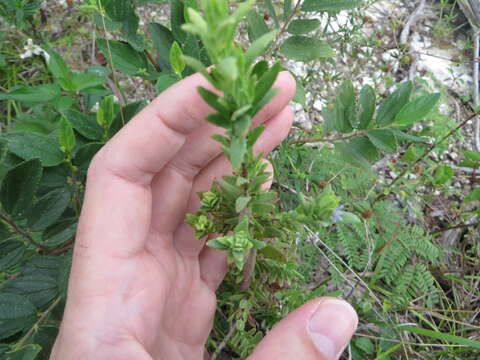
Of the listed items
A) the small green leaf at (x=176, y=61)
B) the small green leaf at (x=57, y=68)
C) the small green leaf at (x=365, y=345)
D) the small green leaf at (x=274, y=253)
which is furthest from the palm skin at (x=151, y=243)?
the small green leaf at (x=365, y=345)

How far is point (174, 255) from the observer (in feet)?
6.00

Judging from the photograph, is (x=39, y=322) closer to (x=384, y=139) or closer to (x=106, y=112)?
(x=106, y=112)

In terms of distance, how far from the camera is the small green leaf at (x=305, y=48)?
170 centimetres

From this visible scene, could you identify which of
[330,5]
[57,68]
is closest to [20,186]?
[57,68]

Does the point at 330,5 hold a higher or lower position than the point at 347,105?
higher

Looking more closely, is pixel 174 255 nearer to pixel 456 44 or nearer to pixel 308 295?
pixel 308 295

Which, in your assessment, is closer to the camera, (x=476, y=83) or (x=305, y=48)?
(x=305, y=48)

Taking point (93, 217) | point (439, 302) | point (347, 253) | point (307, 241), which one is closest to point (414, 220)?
point (439, 302)

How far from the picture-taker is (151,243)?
1.78 m

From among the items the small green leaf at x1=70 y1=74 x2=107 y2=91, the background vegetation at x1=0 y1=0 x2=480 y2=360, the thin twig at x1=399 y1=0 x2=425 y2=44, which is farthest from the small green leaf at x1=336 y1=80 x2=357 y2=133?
the thin twig at x1=399 y1=0 x2=425 y2=44

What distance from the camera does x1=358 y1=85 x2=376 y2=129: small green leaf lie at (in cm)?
157

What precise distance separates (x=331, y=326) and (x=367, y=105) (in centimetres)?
86

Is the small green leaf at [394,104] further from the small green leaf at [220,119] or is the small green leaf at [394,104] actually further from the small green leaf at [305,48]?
the small green leaf at [220,119]

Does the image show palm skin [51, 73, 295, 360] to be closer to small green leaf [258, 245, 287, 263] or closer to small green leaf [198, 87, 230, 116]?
small green leaf [258, 245, 287, 263]
